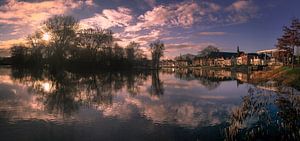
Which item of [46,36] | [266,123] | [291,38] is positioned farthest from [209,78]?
[46,36]

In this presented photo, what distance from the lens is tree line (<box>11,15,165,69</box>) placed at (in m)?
79.4

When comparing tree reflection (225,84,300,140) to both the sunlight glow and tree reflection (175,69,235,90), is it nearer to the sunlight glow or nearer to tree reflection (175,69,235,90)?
tree reflection (175,69,235,90)

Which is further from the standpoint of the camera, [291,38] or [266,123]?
[291,38]

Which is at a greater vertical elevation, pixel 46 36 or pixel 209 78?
pixel 46 36

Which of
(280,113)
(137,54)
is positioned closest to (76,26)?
(137,54)

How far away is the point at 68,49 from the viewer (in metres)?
81.8

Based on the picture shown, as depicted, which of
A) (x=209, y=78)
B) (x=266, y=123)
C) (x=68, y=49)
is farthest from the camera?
(x=68, y=49)

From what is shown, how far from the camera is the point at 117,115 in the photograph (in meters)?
16.0

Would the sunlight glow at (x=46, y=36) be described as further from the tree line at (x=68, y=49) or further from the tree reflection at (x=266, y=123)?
the tree reflection at (x=266, y=123)

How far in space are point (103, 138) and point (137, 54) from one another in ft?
443

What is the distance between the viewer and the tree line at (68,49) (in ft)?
261

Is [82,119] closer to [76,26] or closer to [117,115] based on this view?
[117,115]

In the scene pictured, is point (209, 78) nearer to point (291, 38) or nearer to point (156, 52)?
point (291, 38)

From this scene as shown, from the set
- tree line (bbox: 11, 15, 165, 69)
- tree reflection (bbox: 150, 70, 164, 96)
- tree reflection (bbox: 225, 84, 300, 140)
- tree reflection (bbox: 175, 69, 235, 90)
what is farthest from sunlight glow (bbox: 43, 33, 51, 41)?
tree reflection (bbox: 225, 84, 300, 140)
